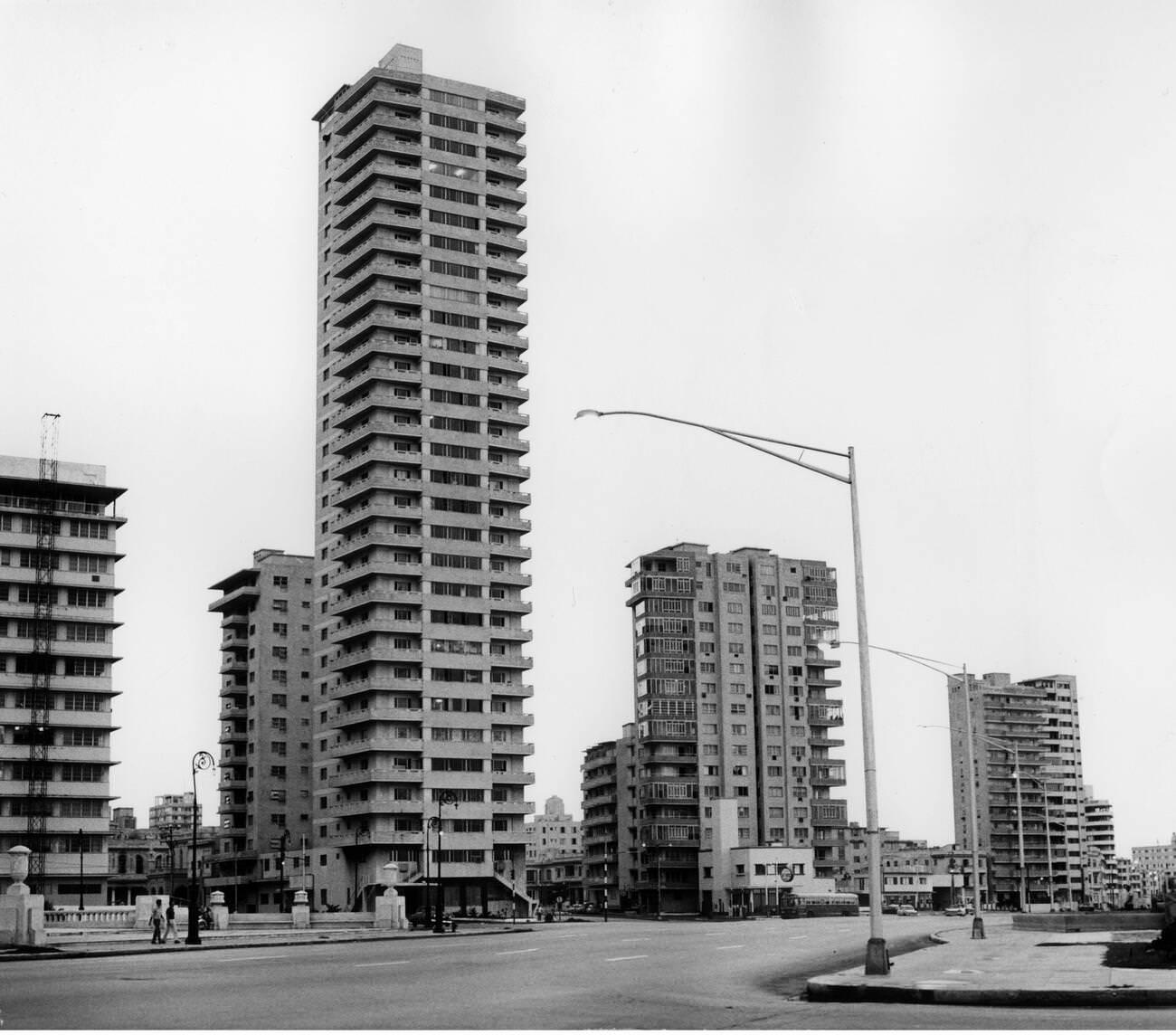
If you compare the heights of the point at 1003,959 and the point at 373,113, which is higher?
the point at 373,113

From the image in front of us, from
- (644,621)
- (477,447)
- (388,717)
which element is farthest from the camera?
(644,621)

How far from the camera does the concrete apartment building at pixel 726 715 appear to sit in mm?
169250

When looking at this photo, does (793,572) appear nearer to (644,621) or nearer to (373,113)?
(644,621)

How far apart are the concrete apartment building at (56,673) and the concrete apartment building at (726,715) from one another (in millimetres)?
63466

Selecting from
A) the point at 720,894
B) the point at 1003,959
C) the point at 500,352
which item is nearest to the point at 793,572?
the point at 720,894

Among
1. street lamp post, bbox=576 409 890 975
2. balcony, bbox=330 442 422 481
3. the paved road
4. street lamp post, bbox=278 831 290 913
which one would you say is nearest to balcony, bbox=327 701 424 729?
street lamp post, bbox=278 831 290 913

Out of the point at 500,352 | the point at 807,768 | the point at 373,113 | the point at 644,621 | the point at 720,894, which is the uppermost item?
the point at 373,113

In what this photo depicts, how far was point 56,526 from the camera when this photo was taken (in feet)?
427

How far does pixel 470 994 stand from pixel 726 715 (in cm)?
15214

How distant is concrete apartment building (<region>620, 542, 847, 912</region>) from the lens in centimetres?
16925

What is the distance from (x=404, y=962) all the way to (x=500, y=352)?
103867 mm

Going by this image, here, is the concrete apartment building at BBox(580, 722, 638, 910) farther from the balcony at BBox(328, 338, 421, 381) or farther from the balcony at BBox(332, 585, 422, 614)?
the balcony at BBox(328, 338, 421, 381)

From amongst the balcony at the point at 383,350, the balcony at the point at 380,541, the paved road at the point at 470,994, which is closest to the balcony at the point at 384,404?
the balcony at the point at 383,350

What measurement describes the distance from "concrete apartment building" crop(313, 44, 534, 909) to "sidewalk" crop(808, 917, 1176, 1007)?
9212 cm
